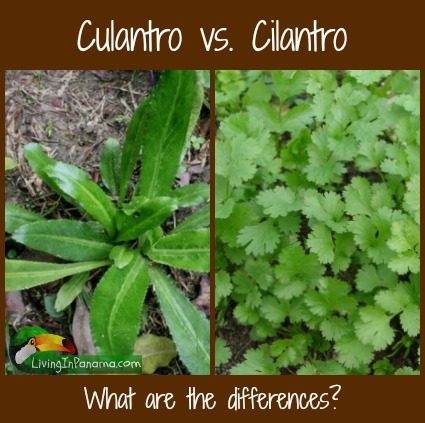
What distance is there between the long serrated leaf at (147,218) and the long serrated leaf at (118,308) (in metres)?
0.14

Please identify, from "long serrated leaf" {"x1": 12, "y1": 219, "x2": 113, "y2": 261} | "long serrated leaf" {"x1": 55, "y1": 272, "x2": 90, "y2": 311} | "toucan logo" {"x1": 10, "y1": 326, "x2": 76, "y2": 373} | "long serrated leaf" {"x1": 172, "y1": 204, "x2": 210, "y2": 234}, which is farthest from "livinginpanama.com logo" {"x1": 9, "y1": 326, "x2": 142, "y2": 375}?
"long serrated leaf" {"x1": 172, "y1": 204, "x2": 210, "y2": 234}

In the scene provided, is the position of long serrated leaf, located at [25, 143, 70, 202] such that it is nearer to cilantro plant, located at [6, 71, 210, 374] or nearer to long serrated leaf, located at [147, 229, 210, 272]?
cilantro plant, located at [6, 71, 210, 374]

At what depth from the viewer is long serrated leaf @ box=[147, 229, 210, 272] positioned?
6.25 ft

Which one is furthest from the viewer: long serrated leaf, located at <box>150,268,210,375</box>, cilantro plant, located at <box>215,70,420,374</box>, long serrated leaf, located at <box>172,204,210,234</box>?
cilantro plant, located at <box>215,70,420,374</box>

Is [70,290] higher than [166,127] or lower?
lower

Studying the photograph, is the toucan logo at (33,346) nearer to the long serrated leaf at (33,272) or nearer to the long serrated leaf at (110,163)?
the long serrated leaf at (33,272)

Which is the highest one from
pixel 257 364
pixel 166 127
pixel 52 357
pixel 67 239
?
pixel 166 127

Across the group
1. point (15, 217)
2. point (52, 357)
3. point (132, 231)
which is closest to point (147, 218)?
point (132, 231)

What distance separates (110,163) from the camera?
1915 millimetres

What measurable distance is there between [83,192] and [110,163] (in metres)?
0.20

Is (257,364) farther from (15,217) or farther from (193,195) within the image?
(15,217)

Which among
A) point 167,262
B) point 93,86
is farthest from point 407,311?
point 93,86

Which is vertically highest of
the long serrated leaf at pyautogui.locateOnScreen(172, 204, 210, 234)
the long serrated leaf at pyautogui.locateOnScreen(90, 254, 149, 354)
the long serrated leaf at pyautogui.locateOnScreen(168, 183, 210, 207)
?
the long serrated leaf at pyautogui.locateOnScreen(168, 183, 210, 207)

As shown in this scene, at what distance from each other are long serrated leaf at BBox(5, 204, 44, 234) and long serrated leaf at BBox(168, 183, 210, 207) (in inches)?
21.3
